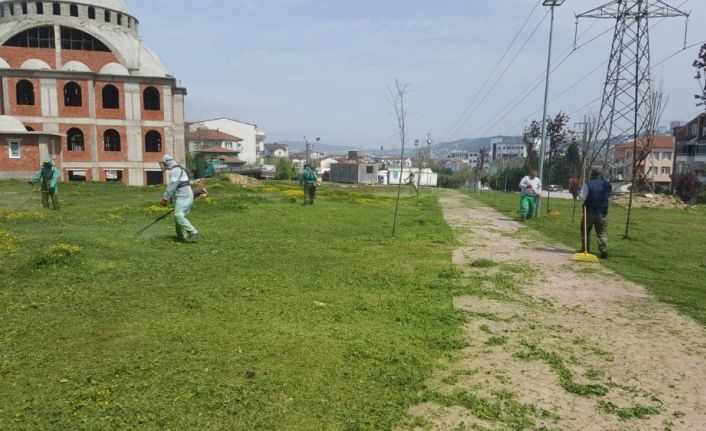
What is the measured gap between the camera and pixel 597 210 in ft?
38.9

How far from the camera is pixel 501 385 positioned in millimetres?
4805

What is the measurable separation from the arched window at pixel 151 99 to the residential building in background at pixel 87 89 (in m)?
0.09

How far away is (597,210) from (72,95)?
47.8 meters

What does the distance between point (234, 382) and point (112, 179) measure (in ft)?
159

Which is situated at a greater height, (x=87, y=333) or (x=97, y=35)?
(x=97, y=35)

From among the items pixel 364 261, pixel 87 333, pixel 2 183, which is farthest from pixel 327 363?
pixel 2 183

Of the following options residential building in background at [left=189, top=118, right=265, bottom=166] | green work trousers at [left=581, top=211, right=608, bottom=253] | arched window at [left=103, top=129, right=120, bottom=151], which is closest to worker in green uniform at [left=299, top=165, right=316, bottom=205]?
green work trousers at [left=581, top=211, right=608, bottom=253]

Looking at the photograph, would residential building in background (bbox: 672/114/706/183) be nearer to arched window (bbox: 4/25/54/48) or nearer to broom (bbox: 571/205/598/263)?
broom (bbox: 571/205/598/263)

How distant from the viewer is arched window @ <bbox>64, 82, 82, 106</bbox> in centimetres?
4641

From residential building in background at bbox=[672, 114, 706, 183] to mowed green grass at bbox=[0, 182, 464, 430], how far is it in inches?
2576

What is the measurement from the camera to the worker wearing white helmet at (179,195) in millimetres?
11852

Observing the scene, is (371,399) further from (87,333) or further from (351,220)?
(351,220)

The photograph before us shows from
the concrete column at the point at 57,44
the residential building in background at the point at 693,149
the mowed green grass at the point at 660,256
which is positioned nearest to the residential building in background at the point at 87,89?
the concrete column at the point at 57,44

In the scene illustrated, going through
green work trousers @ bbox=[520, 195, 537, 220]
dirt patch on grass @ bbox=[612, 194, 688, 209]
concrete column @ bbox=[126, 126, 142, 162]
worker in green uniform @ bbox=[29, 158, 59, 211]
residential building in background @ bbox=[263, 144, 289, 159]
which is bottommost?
dirt patch on grass @ bbox=[612, 194, 688, 209]
